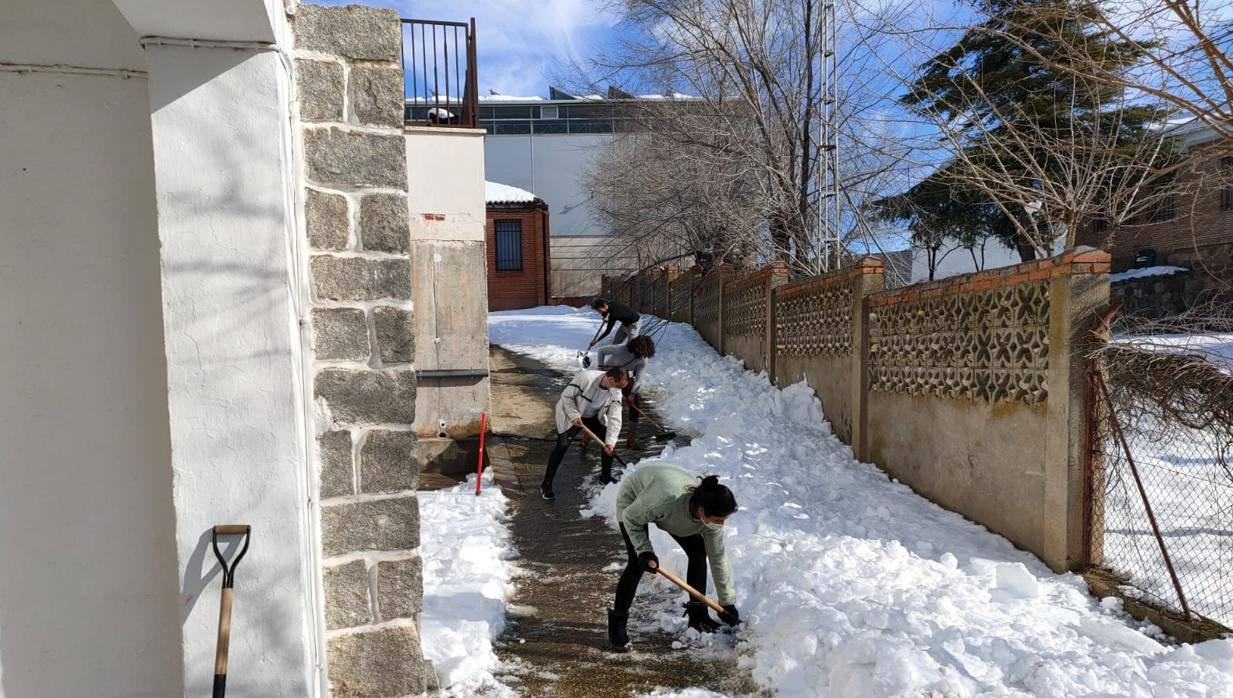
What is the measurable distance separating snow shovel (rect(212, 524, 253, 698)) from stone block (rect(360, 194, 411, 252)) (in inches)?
44.2

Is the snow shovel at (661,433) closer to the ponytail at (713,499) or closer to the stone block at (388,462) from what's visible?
the ponytail at (713,499)

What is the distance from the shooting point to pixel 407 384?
285 centimetres

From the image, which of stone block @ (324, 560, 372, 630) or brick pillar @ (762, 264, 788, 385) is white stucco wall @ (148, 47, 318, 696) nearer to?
stone block @ (324, 560, 372, 630)

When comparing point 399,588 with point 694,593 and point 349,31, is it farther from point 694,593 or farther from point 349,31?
point 349,31

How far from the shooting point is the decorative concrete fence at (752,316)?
10.3m

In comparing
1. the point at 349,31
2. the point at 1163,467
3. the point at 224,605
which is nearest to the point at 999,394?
the point at 1163,467

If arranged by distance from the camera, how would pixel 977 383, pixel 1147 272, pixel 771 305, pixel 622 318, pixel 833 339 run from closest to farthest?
pixel 977 383, pixel 833 339, pixel 622 318, pixel 771 305, pixel 1147 272

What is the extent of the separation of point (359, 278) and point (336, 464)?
2.31 ft

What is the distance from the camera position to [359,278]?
279 cm

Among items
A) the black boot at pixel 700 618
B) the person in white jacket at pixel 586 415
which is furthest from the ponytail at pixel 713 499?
the person in white jacket at pixel 586 415

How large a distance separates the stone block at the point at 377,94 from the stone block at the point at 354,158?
0.22 feet

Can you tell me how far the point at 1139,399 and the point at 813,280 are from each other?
473 cm

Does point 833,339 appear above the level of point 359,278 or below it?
below

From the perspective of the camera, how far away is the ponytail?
12.5 feet
